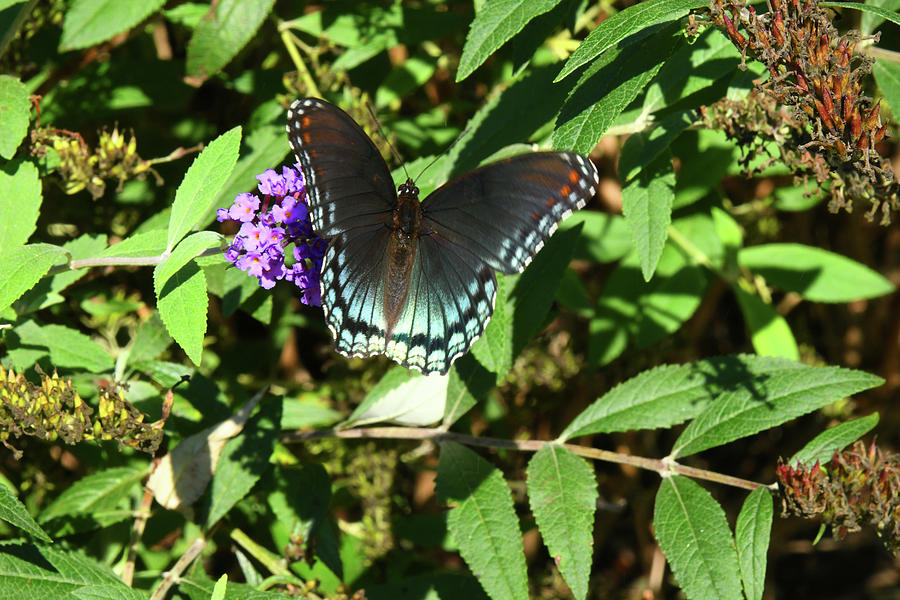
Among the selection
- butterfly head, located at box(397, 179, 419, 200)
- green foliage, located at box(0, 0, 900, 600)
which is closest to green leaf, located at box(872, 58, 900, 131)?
green foliage, located at box(0, 0, 900, 600)

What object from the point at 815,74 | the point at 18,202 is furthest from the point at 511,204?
the point at 18,202

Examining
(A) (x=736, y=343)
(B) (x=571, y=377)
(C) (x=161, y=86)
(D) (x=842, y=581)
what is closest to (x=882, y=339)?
(A) (x=736, y=343)

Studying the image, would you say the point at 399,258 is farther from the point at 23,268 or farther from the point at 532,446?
the point at 23,268

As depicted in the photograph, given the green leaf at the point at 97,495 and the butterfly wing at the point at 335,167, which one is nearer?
the butterfly wing at the point at 335,167

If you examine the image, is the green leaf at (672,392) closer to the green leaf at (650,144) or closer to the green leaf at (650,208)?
the green leaf at (650,208)

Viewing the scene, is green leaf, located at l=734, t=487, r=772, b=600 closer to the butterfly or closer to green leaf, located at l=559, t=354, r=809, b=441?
green leaf, located at l=559, t=354, r=809, b=441

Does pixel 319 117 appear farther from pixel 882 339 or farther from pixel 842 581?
pixel 842 581

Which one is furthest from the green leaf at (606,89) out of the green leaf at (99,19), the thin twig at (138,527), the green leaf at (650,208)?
the thin twig at (138,527)
